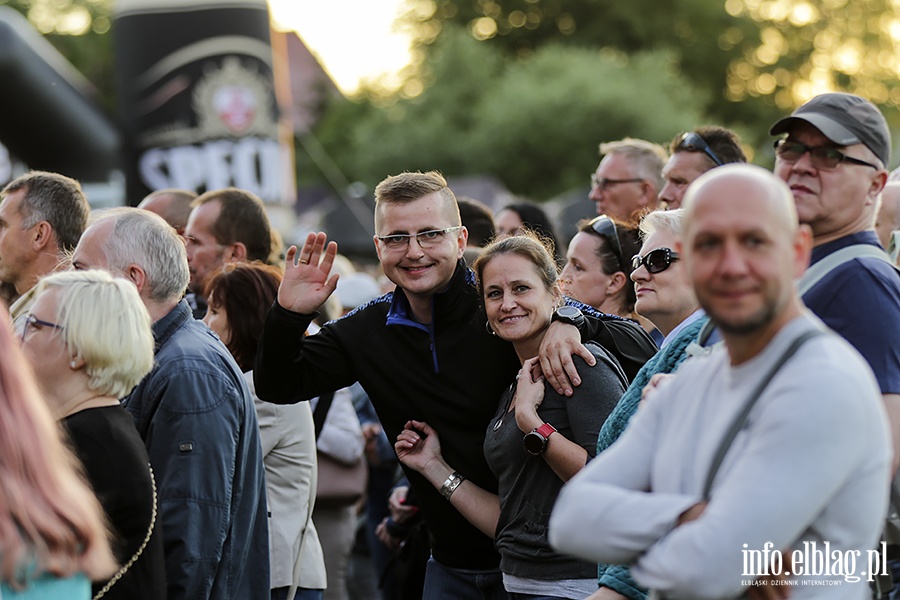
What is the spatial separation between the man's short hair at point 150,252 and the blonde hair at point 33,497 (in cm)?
154

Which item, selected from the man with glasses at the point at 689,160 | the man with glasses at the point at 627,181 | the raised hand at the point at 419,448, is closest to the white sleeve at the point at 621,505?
the raised hand at the point at 419,448

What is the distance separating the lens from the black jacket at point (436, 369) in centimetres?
432

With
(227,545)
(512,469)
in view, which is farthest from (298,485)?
Result: (512,469)

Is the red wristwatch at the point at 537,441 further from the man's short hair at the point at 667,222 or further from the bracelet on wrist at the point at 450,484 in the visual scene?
the man's short hair at the point at 667,222

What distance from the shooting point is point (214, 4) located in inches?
628

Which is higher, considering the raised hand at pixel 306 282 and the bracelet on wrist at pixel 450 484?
the raised hand at pixel 306 282

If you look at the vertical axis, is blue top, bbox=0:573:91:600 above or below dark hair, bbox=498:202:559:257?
below

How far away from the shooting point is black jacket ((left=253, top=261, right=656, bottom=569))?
432cm

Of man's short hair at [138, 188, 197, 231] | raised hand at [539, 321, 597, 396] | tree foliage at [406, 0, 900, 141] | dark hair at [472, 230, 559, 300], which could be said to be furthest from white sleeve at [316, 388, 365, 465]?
tree foliage at [406, 0, 900, 141]

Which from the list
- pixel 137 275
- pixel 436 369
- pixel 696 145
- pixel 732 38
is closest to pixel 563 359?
pixel 436 369

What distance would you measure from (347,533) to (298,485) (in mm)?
1328

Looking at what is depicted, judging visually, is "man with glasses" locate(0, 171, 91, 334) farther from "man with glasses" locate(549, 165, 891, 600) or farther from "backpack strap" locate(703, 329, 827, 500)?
"backpack strap" locate(703, 329, 827, 500)

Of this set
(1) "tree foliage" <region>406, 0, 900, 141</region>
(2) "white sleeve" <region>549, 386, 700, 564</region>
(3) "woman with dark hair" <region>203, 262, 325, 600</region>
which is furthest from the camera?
(1) "tree foliage" <region>406, 0, 900, 141</region>

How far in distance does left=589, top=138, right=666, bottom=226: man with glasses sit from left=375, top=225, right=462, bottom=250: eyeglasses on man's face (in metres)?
2.28
